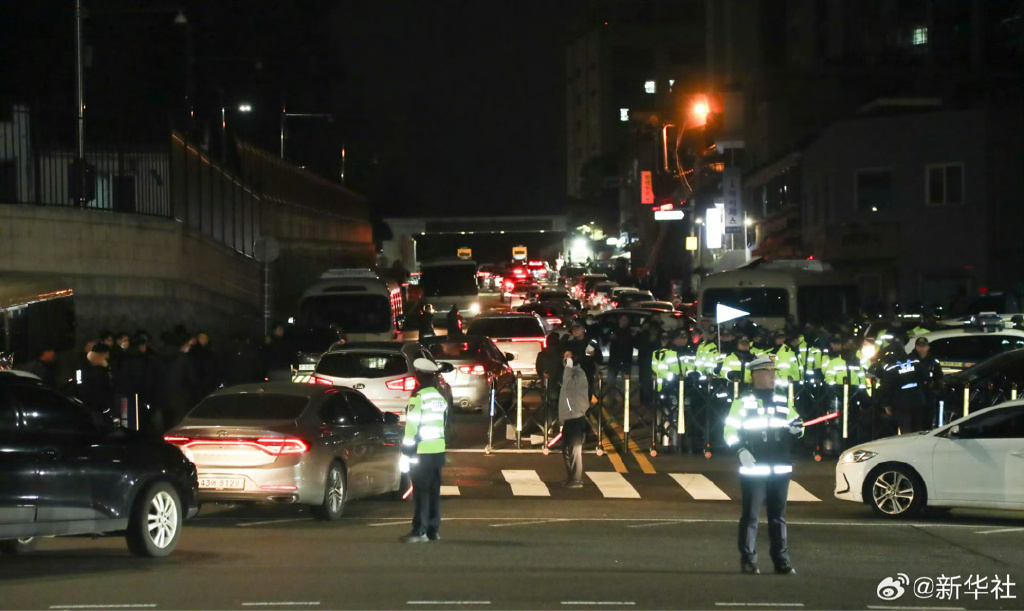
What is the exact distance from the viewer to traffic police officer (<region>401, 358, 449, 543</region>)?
12070 mm

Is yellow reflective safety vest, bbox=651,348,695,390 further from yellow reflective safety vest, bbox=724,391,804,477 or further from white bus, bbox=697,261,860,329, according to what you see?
white bus, bbox=697,261,860,329

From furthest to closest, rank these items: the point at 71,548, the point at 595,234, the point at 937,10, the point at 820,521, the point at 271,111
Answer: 1. the point at 595,234
2. the point at 937,10
3. the point at 271,111
4. the point at 820,521
5. the point at 71,548

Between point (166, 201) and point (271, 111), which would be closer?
point (166, 201)

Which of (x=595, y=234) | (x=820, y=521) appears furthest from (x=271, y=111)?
(x=595, y=234)

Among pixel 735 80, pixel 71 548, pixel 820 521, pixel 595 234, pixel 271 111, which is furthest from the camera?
pixel 595 234

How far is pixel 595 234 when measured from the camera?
441 ft

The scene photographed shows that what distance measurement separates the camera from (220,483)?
520 inches

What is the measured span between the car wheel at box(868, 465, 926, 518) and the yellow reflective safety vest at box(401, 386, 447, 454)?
16.8 ft

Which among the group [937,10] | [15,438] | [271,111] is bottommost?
[15,438]

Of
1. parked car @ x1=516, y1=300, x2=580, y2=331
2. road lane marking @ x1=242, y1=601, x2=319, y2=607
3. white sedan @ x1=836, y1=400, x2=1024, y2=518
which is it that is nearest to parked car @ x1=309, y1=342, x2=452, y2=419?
white sedan @ x1=836, y1=400, x2=1024, y2=518

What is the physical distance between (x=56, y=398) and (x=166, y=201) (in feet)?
59.5

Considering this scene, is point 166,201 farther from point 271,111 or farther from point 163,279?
point 271,111

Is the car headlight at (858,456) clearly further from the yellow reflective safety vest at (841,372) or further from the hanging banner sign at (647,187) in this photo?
the hanging banner sign at (647,187)

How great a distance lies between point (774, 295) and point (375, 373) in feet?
55.1
